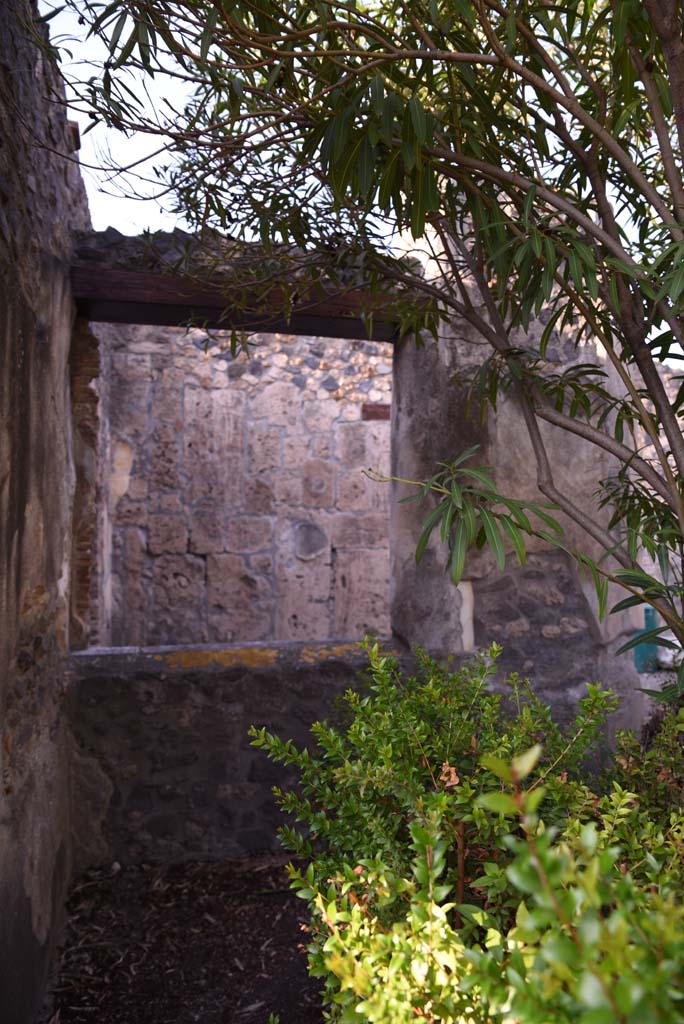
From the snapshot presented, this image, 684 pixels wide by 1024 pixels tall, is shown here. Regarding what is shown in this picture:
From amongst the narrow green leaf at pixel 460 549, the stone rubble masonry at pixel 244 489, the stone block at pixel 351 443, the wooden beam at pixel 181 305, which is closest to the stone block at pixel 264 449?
the stone rubble masonry at pixel 244 489

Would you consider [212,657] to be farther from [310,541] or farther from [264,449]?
[264,449]

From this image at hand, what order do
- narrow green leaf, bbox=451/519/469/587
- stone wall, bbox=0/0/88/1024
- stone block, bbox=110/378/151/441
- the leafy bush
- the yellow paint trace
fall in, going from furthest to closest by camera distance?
stone block, bbox=110/378/151/441 < the yellow paint trace < stone wall, bbox=0/0/88/1024 < narrow green leaf, bbox=451/519/469/587 < the leafy bush

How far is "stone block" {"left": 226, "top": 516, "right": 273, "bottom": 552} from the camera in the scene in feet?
17.3

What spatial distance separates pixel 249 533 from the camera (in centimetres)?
529

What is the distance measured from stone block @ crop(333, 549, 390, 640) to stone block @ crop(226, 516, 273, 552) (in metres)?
0.53

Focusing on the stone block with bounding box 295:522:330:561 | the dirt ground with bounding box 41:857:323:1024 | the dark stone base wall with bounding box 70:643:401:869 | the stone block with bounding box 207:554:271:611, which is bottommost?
the dirt ground with bounding box 41:857:323:1024

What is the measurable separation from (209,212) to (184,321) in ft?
2.35

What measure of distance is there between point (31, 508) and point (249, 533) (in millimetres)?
3055

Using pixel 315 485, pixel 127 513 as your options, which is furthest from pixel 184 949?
pixel 315 485

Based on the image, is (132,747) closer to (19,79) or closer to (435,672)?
(435,672)

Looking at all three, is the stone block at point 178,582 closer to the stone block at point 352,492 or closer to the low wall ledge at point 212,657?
the stone block at point 352,492

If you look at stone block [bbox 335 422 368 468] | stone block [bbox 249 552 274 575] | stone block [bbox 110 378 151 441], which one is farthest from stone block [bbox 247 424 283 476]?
stone block [bbox 110 378 151 441]

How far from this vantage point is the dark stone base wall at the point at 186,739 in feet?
9.70

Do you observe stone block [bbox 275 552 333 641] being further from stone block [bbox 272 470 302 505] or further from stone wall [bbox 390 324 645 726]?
stone wall [bbox 390 324 645 726]
